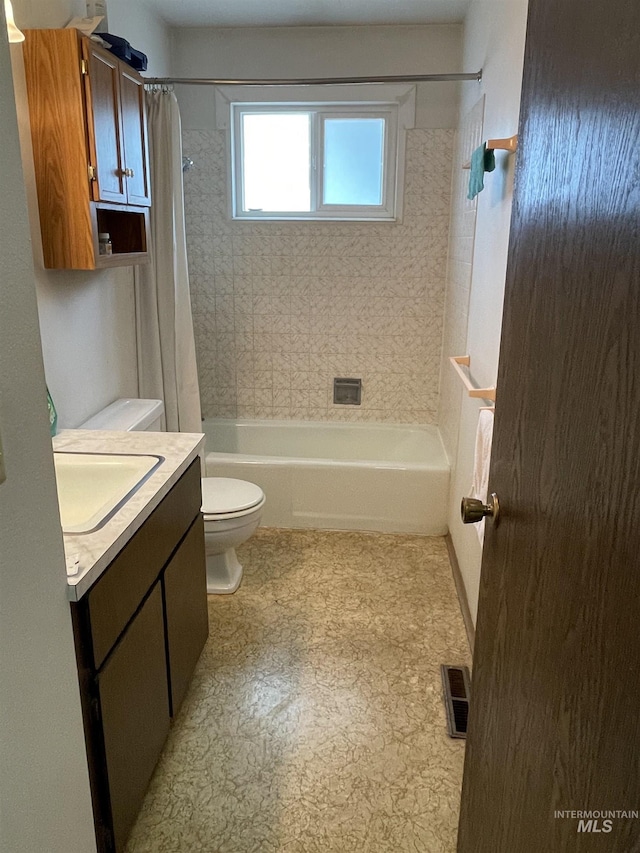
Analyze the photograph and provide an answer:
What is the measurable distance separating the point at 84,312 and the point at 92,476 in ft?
2.90

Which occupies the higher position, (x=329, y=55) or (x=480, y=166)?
(x=329, y=55)

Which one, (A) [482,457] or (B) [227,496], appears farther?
(B) [227,496]

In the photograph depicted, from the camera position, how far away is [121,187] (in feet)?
7.27

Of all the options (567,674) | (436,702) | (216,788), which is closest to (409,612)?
(436,702)

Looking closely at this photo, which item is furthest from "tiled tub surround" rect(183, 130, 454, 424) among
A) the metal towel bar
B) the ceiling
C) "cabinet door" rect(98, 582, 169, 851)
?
"cabinet door" rect(98, 582, 169, 851)

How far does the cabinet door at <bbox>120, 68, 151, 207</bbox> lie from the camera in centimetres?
222

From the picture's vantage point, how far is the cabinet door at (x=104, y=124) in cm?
195

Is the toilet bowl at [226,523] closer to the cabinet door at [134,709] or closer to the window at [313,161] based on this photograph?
the cabinet door at [134,709]

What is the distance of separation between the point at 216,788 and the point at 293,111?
317 cm

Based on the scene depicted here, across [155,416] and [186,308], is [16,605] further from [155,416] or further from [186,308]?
[186,308]

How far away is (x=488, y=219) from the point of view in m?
2.37

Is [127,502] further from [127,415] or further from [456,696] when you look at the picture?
[456,696]

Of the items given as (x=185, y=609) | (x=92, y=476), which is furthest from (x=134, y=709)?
(x=92, y=476)

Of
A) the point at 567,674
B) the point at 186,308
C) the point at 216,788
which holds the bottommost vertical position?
the point at 216,788
